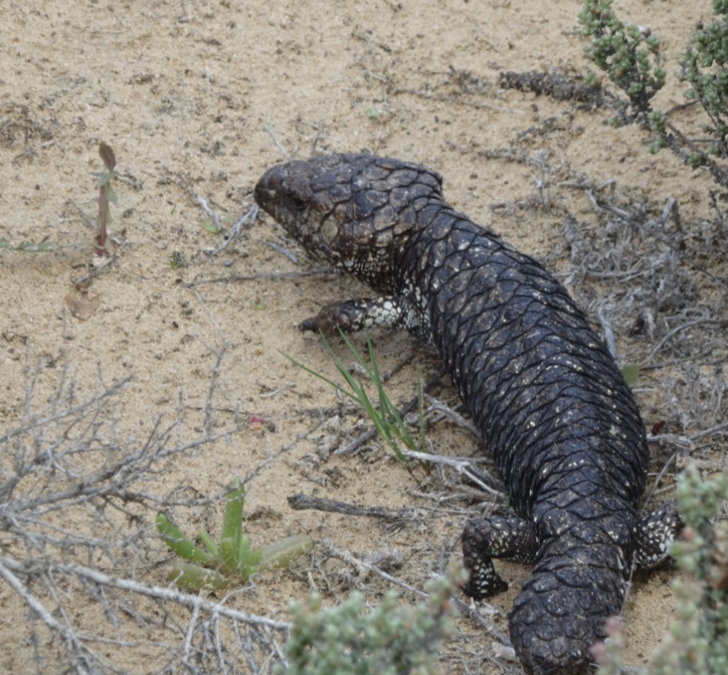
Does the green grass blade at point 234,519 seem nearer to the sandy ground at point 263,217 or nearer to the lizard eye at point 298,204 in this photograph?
the sandy ground at point 263,217

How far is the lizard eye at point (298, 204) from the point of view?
5.25 meters

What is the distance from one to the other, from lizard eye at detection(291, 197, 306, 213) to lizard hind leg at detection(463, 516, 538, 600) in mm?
1970

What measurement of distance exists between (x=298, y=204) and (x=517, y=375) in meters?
1.54

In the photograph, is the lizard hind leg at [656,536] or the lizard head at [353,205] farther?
the lizard head at [353,205]

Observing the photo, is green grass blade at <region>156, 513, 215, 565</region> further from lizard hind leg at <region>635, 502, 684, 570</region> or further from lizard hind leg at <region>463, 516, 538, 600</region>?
lizard hind leg at <region>635, 502, 684, 570</region>

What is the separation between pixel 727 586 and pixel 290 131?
4279 millimetres

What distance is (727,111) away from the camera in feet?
15.7

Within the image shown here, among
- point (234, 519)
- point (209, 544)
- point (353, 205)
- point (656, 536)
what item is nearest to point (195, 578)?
point (209, 544)

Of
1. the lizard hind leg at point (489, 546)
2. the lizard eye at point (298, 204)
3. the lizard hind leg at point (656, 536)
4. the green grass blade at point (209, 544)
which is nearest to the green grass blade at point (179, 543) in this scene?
the green grass blade at point (209, 544)

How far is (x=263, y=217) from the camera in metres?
Answer: 5.66

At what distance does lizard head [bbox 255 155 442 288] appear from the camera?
5078mm

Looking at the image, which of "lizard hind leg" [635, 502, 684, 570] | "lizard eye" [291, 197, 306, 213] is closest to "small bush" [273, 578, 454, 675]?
"lizard hind leg" [635, 502, 684, 570]

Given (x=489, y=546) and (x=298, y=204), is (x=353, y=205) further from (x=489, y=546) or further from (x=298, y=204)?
(x=489, y=546)

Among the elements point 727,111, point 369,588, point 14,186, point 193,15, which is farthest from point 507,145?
point 369,588
